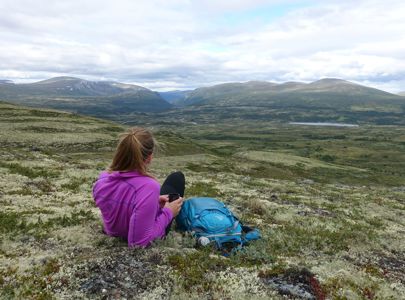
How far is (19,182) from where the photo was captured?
23.8 meters

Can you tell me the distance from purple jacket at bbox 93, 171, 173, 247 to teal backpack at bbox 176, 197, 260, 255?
1.46 m

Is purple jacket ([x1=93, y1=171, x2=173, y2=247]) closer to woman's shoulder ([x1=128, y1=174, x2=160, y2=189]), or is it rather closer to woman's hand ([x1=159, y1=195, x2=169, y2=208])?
woman's shoulder ([x1=128, y1=174, x2=160, y2=189])

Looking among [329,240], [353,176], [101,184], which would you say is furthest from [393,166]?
[101,184]

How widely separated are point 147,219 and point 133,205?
0.57 metres

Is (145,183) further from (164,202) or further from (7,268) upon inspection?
(7,268)

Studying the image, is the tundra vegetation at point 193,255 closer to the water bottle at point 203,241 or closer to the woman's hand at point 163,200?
the water bottle at point 203,241

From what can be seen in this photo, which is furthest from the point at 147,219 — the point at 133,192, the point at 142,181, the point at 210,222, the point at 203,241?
the point at 210,222

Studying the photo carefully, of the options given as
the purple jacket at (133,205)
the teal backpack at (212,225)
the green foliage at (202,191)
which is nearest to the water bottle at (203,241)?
the teal backpack at (212,225)

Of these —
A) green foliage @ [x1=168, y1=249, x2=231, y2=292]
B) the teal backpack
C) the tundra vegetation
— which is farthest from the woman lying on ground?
the teal backpack

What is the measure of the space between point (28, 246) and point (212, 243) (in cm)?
584

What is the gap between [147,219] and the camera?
10.4 m

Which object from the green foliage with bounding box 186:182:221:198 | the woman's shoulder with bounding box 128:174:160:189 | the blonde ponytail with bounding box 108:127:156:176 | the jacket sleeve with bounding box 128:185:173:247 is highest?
the blonde ponytail with bounding box 108:127:156:176

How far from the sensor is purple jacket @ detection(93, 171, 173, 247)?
1013 centimetres

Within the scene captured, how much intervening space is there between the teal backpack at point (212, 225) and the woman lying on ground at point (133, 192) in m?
1.49
